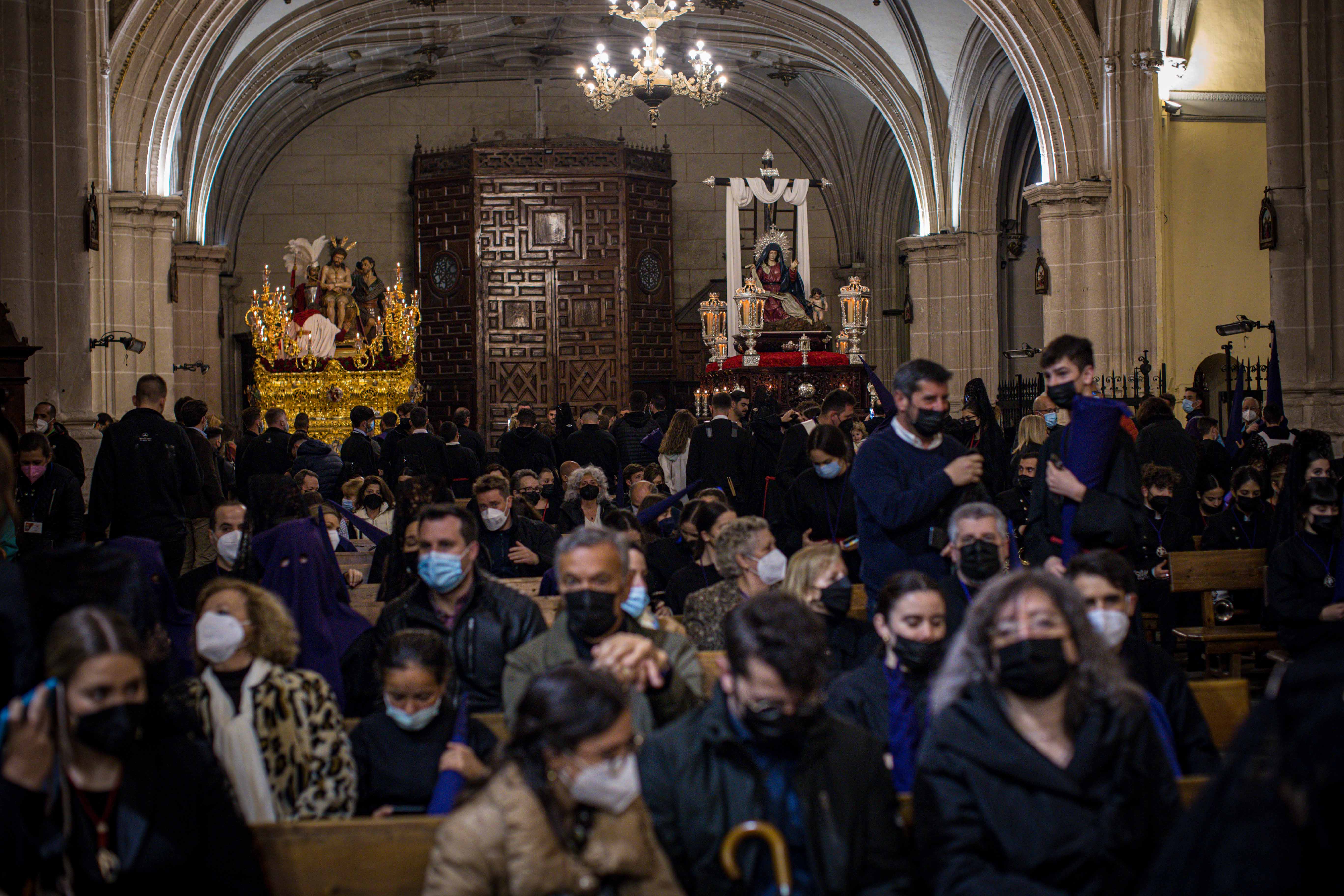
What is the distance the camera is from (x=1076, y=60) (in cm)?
1577

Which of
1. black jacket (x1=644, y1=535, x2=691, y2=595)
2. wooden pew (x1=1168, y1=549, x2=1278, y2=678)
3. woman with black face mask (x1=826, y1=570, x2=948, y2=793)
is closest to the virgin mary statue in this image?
wooden pew (x1=1168, y1=549, x2=1278, y2=678)

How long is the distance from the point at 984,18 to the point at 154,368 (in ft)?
34.5

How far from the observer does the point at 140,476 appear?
7.92m

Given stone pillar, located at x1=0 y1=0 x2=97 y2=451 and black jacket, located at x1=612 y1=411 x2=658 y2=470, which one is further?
black jacket, located at x1=612 y1=411 x2=658 y2=470

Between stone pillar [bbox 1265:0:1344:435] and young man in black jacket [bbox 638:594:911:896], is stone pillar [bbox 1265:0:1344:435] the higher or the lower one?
the higher one

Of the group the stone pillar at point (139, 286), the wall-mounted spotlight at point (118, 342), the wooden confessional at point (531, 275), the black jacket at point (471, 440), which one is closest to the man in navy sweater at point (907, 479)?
the black jacket at point (471, 440)

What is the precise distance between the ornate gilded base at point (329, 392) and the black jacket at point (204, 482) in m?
7.64

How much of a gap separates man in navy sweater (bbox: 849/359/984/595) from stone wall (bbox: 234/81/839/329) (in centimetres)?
1974

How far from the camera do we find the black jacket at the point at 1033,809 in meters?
2.75

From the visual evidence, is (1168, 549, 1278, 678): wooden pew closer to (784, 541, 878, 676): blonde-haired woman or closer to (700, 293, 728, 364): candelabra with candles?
(784, 541, 878, 676): blonde-haired woman

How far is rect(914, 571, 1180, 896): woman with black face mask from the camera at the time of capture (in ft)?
9.05

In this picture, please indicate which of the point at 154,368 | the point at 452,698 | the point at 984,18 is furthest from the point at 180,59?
the point at 452,698

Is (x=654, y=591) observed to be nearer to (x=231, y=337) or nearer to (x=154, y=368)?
(x=154, y=368)

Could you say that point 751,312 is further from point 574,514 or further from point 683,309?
point 574,514
